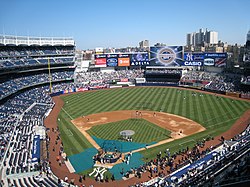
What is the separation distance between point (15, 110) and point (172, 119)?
28.9m

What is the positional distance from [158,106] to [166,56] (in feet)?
105

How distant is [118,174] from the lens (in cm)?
2466

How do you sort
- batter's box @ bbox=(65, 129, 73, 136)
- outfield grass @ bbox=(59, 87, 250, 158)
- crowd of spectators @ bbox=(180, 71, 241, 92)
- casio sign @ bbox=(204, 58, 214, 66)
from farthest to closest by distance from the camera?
casio sign @ bbox=(204, 58, 214, 66) → crowd of spectators @ bbox=(180, 71, 241, 92) → batter's box @ bbox=(65, 129, 73, 136) → outfield grass @ bbox=(59, 87, 250, 158)

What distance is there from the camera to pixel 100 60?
85.6 metres

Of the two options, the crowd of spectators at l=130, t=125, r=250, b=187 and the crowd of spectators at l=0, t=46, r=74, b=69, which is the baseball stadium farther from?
the crowd of spectators at l=0, t=46, r=74, b=69

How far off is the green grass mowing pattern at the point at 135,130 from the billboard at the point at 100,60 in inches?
1839

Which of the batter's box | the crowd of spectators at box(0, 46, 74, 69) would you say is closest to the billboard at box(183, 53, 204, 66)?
the crowd of spectators at box(0, 46, 74, 69)

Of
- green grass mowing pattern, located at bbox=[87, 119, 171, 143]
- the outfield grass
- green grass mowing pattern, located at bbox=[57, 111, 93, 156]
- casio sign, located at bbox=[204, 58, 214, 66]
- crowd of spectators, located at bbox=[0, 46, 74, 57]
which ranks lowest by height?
green grass mowing pattern, located at bbox=[57, 111, 93, 156]

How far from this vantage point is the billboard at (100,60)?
85300 millimetres

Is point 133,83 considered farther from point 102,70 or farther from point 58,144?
point 58,144

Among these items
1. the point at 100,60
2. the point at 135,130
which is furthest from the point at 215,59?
the point at 135,130

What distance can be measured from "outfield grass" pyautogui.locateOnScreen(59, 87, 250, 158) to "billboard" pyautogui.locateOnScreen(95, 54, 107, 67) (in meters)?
18.2

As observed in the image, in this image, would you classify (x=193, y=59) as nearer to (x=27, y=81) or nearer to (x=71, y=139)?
(x=27, y=81)

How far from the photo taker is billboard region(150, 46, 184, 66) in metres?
78.6
